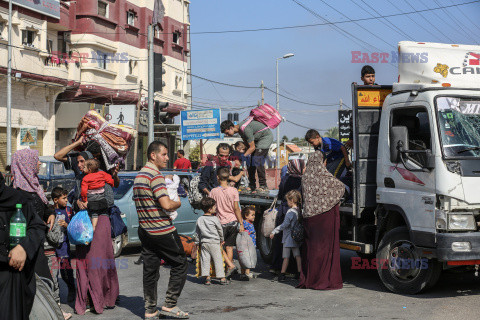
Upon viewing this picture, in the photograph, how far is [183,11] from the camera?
49031mm

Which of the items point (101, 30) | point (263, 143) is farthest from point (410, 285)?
point (101, 30)

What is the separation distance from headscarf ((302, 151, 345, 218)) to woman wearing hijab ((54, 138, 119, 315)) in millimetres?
2998

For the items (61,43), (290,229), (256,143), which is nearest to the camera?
(290,229)

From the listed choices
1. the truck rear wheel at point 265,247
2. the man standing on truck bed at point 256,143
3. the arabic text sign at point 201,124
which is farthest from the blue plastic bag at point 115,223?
the arabic text sign at point 201,124

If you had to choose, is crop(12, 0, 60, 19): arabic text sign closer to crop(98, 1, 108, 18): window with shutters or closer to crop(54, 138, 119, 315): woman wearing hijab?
crop(98, 1, 108, 18): window with shutters

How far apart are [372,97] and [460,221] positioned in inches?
90.4

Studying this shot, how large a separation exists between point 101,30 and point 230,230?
2968cm

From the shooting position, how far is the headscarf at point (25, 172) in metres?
7.62

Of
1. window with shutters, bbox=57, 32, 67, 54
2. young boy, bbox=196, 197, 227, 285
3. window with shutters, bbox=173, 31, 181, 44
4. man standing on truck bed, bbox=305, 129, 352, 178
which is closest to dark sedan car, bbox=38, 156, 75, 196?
window with shutters, bbox=57, 32, 67, 54

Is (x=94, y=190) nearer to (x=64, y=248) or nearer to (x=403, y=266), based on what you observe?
(x=64, y=248)

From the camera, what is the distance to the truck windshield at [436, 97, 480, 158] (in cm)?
857

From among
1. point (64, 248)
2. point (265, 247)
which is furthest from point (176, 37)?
point (64, 248)

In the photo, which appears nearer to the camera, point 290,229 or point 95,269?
point 95,269

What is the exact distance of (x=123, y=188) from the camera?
13695mm
